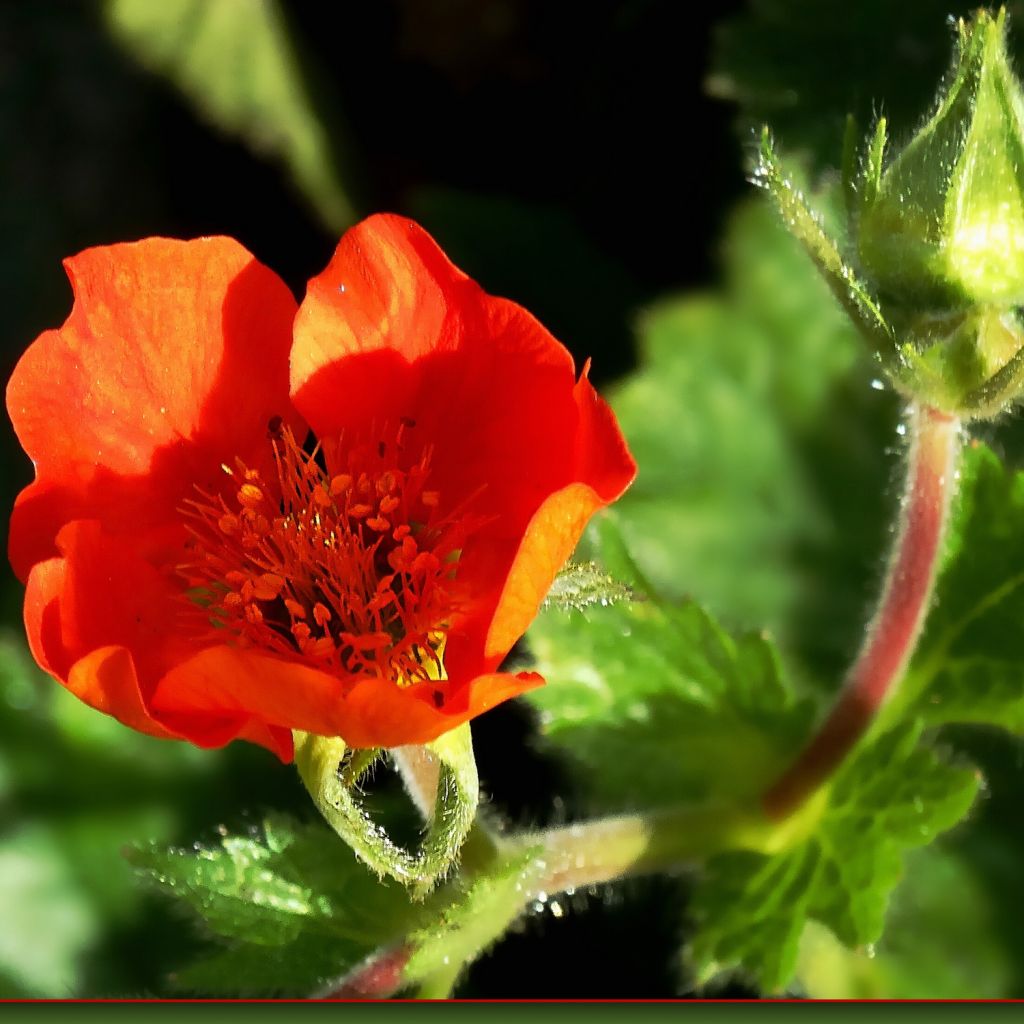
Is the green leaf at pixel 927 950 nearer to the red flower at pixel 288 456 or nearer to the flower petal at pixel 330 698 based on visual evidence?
the red flower at pixel 288 456

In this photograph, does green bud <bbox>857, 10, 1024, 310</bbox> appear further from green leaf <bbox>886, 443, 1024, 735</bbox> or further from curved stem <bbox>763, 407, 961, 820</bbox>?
green leaf <bbox>886, 443, 1024, 735</bbox>

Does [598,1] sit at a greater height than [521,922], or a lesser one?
greater

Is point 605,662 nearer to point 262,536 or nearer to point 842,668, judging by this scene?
point 262,536

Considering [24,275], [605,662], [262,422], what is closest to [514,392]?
[262,422]

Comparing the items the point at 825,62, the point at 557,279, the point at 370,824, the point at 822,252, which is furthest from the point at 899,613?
the point at 557,279

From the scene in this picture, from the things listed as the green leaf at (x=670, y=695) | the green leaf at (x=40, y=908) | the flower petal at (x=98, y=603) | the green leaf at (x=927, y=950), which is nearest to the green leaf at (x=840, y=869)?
the green leaf at (x=670, y=695)
